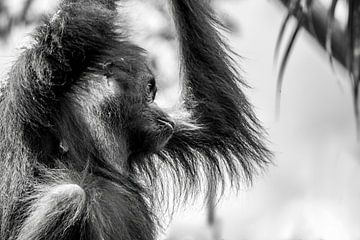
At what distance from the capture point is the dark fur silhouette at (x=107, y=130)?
6.34 m

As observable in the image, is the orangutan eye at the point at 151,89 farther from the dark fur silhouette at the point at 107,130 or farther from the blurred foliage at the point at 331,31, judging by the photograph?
the blurred foliage at the point at 331,31

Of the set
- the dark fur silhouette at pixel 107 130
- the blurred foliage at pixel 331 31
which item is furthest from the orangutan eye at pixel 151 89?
the blurred foliage at pixel 331 31

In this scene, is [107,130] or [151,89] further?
[151,89]

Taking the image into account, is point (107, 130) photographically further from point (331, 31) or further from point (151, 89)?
point (331, 31)

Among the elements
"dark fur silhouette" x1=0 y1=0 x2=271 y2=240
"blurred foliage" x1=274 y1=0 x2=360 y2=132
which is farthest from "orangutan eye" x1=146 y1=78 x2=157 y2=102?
"blurred foliage" x1=274 y1=0 x2=360 y2=132

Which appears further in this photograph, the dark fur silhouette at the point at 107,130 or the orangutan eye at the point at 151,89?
the orangutan eye at the point at 151,89

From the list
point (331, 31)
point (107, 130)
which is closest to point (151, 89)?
point (107, 130)

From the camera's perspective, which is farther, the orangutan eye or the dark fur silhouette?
the orangutan eye

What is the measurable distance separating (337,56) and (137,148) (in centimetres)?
182

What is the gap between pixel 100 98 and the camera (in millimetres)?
6910

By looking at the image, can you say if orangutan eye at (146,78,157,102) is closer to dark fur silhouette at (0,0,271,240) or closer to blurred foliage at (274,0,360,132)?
dark fur silhouette at (0,0,271,240)

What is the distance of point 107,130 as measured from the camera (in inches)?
274

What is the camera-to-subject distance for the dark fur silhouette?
634 centimetres

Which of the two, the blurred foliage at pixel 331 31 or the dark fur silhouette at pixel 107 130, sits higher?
the blurred foliage at pixel 331 31
